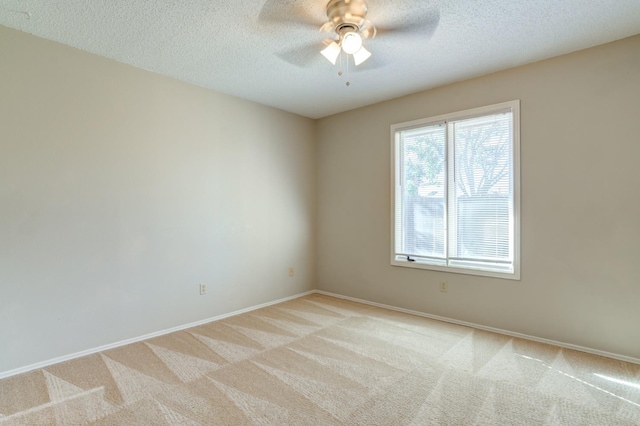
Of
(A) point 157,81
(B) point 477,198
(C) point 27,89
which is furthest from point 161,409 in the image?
(B) point 477,198

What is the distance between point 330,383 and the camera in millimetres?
2316

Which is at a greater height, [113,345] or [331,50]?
[331,50]

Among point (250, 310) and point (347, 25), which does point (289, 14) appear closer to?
point (347, 25)

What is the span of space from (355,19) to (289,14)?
0.47 metres

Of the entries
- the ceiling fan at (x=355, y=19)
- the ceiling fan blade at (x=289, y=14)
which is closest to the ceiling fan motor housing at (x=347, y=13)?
the ceiling fan at (x=355, y=19)

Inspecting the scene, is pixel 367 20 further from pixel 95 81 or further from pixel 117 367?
pixel 117 367

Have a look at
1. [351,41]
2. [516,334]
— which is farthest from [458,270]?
[351,41]

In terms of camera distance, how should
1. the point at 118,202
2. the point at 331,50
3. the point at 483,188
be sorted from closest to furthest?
the point at 331,50
the point at 118,202
the point at 483,188

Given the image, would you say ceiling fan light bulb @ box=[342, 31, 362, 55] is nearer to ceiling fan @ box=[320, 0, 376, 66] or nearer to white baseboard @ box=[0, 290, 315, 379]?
ceiling fan @ box=[320, 0, 376, 66]

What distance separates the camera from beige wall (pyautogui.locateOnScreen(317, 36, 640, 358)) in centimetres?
265

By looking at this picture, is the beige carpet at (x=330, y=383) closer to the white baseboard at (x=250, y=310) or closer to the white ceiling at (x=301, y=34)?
the white baseboard at (x=250, y=310)

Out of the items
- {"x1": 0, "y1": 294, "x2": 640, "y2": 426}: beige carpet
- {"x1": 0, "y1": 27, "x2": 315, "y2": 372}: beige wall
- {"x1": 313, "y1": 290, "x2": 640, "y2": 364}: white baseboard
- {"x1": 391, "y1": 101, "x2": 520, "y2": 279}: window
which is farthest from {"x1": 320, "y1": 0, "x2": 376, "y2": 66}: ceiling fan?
{"x1": 313, "y1": 290, "x2": 640, "y2": 364}: white baseboard

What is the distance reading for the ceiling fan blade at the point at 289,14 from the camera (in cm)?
220

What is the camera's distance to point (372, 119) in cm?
429
